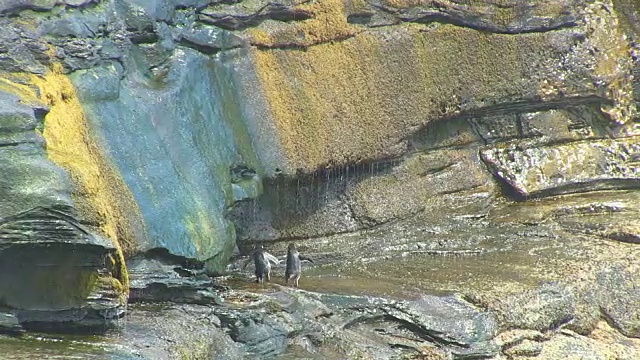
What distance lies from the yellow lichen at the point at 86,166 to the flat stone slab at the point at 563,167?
16.2ft

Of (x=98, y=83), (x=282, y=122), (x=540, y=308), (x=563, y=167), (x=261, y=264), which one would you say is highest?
(x=98, y=83)

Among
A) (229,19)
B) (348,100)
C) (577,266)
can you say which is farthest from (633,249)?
(229,19)

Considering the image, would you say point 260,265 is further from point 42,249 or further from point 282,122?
point 42,249

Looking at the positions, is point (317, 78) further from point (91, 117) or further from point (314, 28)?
point (91, 117)

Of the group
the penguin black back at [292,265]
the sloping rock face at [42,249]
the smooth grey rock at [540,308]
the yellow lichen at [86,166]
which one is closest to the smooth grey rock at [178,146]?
the yellow lichen at [86,166]

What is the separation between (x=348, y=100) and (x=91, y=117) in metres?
3.10

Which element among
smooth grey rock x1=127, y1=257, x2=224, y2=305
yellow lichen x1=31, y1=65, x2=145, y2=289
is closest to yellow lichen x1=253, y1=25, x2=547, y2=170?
yellow lichen x1=31, y1=65, x2=145, y2=289

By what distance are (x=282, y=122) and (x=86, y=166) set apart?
130 inches

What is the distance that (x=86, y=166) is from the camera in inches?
363

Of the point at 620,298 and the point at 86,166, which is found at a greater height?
the point at 86,166

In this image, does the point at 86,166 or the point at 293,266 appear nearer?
the point at 86,166

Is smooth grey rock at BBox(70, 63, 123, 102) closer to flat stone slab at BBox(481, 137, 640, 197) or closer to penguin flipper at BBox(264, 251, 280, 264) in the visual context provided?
penguin flipper at BBox(264, 251, 280, 264)

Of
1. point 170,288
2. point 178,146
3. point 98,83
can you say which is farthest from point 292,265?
point 98,83

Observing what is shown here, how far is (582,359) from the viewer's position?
421 inches
